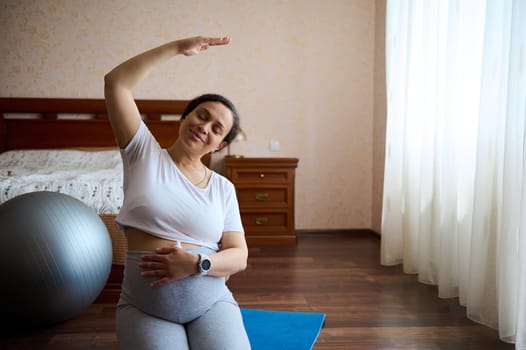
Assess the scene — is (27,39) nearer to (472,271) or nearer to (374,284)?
(374,284)

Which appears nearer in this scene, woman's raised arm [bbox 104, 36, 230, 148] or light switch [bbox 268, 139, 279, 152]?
woman's raised arm [bbox 104, 36, 230, 148]

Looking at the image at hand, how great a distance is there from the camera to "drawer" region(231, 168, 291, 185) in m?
3.97

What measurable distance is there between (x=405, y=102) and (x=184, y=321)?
2.36 meters

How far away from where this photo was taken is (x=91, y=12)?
4.18m

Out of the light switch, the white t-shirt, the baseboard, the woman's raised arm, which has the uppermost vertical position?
the woman's raised arm

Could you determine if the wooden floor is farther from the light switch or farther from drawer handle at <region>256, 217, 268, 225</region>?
the light switch

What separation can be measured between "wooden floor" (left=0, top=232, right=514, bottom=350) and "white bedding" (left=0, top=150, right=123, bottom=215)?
1.98 ft

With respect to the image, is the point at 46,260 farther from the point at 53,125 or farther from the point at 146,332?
the point at 53,125

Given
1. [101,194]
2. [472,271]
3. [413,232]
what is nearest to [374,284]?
[413,232]

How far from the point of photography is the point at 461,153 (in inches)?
94.1

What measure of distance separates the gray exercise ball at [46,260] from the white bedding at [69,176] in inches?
21.1

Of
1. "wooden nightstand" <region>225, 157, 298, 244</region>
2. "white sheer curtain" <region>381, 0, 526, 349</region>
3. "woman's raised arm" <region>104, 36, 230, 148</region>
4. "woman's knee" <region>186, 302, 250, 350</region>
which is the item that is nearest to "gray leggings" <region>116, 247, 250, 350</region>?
"woman's knee" <region>186, 302, 250, 350</region>

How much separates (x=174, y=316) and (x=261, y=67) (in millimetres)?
3452

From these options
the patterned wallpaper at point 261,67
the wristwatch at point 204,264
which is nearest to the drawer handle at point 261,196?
the patterned wallpaper at point 261,67
